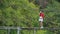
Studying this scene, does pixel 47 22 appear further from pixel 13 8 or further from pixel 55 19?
pixel 13 8

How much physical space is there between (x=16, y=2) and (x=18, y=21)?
135 cm

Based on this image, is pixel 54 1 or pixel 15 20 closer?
pixel 15 20

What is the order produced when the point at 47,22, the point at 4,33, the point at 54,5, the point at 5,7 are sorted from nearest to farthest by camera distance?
the point at 4,33
the point at 5,7
the point at 47,22
the point at 54,5

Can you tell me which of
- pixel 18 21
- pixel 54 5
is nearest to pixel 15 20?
pixel 18 21

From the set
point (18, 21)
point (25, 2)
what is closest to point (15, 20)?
point (18, 21)

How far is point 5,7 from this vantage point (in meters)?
19.0

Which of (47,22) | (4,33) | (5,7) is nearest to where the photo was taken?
(4,33)

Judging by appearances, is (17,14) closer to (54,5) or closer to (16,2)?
(16,2)

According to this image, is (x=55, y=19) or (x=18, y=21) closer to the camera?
(x=18, y=21)

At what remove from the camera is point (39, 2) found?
2739cm

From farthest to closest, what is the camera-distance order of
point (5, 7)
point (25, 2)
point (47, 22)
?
point (47, 22) < point (25, 2) < point (5, 7)

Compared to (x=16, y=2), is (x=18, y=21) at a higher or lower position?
lower

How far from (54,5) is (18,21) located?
26.8 feet

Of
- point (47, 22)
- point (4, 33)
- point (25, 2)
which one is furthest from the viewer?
point (47, 22)
